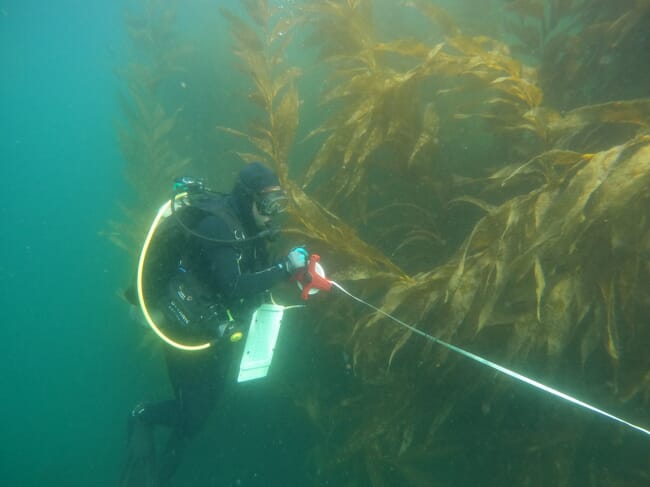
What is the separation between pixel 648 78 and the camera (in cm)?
276

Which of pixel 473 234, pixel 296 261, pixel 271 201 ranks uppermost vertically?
pixel 271 201

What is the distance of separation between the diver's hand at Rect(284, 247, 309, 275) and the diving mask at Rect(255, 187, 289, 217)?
337 millimetres

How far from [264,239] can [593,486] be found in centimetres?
251

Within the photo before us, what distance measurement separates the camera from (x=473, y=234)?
2.19 meters

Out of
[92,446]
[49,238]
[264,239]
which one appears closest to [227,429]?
[264,239]

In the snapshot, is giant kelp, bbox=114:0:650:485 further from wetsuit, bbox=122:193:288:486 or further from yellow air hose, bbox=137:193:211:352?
yellow air hose, bbox=137:193:211:352

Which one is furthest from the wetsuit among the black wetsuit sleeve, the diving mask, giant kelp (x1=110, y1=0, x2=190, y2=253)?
giant kelp (x1=110, y1=0, x2=190, y2=253)

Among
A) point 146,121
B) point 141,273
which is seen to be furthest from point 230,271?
point 146,121

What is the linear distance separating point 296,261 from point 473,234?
Result: 1.07 meters

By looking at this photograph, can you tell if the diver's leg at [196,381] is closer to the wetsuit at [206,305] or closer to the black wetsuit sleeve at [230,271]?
the wetsuit at [206,305]

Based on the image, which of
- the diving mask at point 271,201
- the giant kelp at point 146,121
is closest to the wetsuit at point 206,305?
the diving mask at point 271,201

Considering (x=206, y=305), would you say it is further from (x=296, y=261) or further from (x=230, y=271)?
(x=296, y=261)

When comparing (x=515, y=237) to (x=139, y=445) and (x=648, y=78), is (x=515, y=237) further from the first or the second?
(x=139, y=445)

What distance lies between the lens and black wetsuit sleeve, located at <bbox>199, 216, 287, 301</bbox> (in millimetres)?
2531
